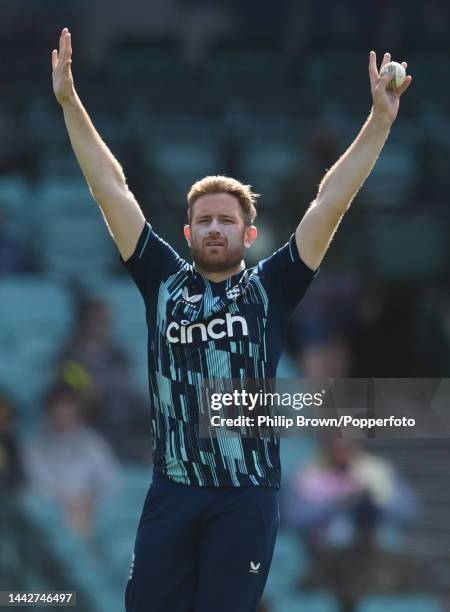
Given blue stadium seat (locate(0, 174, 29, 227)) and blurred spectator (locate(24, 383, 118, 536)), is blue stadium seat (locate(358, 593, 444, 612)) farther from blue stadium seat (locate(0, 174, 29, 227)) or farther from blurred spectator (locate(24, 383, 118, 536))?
blue stadium seat (locate(0, 174, 29, 227))

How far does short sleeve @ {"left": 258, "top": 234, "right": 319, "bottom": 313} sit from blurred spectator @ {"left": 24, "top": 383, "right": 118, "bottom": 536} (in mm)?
4188

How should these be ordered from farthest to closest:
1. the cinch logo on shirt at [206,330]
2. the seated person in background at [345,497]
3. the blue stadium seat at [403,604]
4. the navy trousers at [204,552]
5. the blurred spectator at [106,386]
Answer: the blurred spectator at [106,386] < the seated person in background at [345,497] < the blue stadium seat at [403,604] < the cinch logo on shirt at [206,330] < the navy trousers at [204,552]

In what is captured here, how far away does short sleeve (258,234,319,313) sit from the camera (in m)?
4.74

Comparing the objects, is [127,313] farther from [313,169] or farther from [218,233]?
[218,233]

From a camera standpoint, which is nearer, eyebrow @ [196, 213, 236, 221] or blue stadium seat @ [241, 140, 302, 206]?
eyebrow @ [196, 213, 236, 221]

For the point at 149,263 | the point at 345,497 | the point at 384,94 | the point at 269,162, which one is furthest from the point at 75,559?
the point at 269,162

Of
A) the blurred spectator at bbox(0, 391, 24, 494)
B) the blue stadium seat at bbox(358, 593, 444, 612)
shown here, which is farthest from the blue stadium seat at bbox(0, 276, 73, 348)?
the blue stadium seat at bbox(358, 593, 444, 612)

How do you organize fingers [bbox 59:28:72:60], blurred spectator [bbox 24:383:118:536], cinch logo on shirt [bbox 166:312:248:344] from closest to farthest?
cinch logo on shirt [bbox 166:312:248:344]
fingers [bbox 59:28:72:60]
blurred spectator [bbox 24:383:118:536]

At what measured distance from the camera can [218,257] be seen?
4.70 meters

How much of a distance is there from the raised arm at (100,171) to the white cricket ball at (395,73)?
948mm

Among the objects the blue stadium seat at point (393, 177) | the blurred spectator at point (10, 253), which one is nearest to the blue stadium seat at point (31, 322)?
the blurred spectator at point (10, 253)

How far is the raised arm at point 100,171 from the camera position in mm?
4844

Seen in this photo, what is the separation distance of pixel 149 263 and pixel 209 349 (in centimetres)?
41

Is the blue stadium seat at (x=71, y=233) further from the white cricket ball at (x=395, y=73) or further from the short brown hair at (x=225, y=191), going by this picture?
the white cricket ball at (x=395, y=73)
